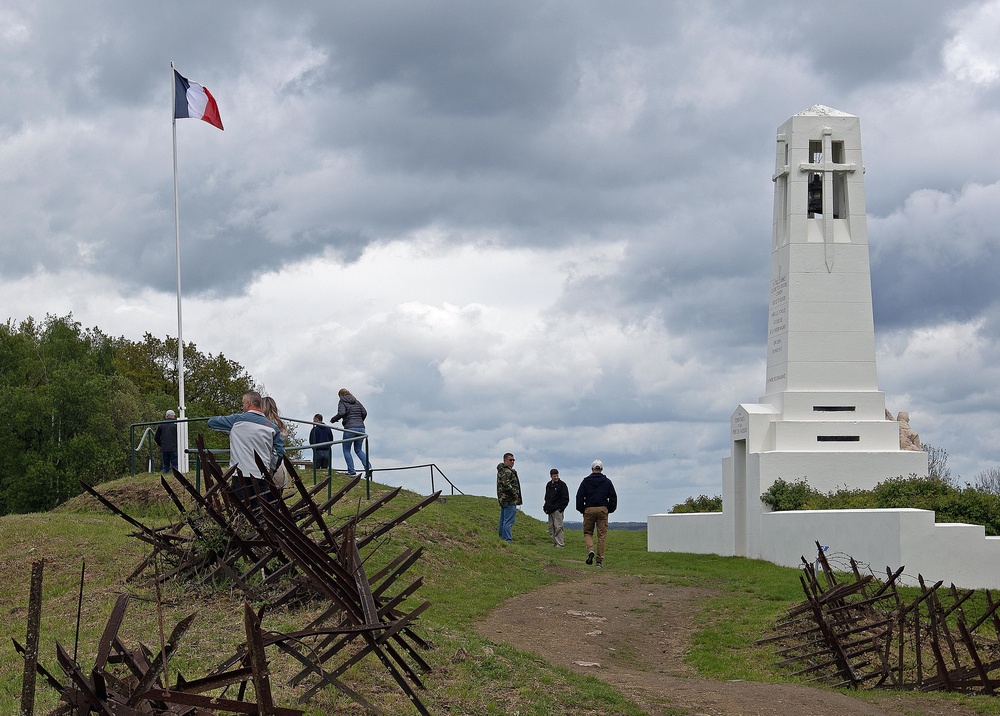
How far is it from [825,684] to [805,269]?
56.9 ft

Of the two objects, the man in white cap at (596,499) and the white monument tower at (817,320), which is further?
the white monument tower at (817,320)

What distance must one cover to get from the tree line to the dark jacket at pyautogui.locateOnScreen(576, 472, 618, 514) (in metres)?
13.8

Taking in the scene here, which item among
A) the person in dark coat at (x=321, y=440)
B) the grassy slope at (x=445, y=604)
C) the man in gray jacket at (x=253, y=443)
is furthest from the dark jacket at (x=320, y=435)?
the man in gray jacket at (x=253, y=443)

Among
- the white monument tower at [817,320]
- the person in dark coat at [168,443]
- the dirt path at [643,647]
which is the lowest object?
the dirt path at [643,647]

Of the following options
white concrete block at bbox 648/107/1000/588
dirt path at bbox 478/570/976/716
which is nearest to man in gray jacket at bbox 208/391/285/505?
dirt path at bbox 478/570/976/716

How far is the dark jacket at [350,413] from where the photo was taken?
23.1 meters

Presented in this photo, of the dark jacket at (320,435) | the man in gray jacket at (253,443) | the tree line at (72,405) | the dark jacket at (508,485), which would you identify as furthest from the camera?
the tree line at (72,405)

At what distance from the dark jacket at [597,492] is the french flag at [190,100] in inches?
584

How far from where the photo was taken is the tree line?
37469mm

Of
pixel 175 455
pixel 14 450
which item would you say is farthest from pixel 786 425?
pixel 14 450

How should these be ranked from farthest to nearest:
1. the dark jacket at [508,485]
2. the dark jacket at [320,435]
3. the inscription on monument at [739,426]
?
1. the inscription on monument at [739,426]
2. the dark jacket at [320,435]
3. the dark jacket at [508,485]

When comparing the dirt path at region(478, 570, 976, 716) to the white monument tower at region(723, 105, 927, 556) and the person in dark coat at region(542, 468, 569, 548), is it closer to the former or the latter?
the person in dark coat at region(542, 468, 569, 548)

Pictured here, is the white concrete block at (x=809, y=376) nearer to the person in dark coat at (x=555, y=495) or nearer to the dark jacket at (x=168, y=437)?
the person in dark coat at (x=555, y=495)

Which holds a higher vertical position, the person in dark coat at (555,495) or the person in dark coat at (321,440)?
the person in dark coat at (321,440)
